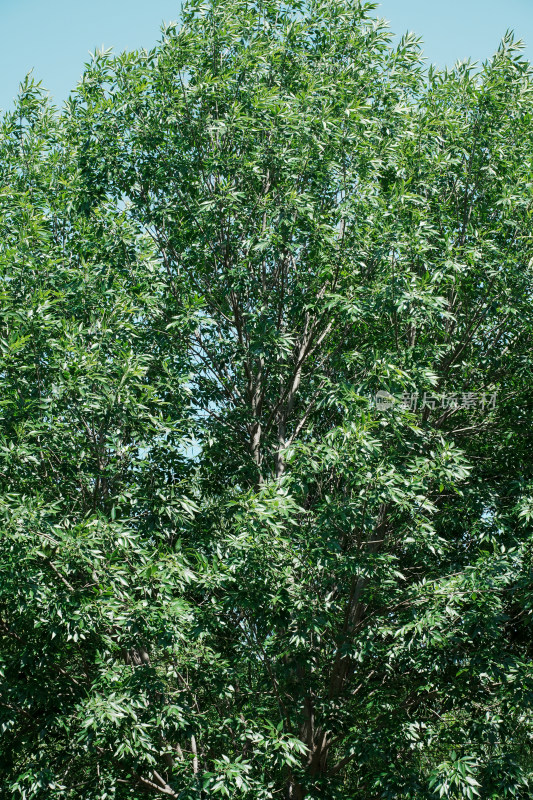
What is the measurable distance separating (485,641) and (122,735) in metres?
4.11

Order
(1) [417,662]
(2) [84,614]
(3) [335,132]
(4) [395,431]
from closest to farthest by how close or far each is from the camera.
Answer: (2) [84,614]
(4) [395,431]
(1) [417,662]
(3) [335,132]

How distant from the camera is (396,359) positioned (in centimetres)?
882

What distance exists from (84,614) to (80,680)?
2.01 m

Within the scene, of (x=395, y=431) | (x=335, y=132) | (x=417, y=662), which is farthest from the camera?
(x=335, y=132)

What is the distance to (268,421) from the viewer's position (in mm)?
10641

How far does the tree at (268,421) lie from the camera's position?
772cm

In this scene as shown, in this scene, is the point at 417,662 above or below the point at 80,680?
above

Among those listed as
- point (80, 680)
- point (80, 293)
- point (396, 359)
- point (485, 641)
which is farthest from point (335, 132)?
point (80, 680)

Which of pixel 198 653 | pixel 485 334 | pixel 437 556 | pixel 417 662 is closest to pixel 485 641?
pixel 417 662

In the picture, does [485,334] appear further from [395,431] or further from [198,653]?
[198,653]

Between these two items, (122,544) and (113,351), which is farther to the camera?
(113,351)

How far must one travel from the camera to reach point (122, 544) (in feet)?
24.5

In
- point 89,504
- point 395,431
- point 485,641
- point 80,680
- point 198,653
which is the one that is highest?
point 395,431

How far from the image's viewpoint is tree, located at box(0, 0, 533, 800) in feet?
25.3
